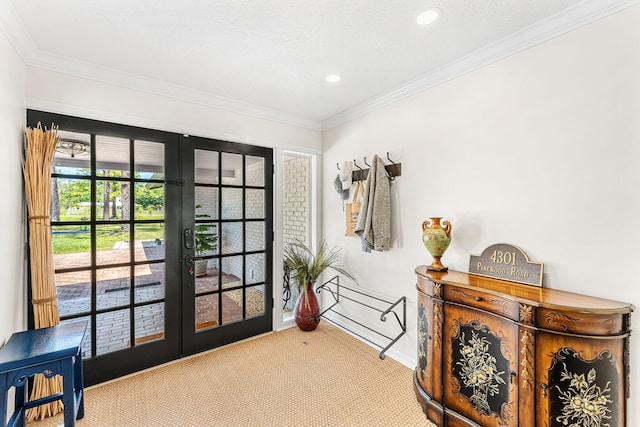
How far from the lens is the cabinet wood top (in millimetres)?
1364

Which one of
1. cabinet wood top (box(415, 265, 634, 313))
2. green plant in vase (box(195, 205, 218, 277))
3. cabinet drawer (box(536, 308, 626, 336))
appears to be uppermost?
green plant in vase (box(195, 205, 218, 277))

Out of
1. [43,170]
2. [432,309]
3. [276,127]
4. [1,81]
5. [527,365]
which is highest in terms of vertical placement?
[276,127]

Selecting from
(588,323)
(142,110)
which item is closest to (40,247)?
(142,110)

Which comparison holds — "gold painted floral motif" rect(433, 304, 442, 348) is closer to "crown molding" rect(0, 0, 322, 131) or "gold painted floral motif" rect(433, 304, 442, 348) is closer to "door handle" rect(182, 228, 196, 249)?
"door handle" rect(182, 228, 196, 249)

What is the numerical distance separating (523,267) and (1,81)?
10.7 ft

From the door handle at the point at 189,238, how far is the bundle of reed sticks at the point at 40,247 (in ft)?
3.00

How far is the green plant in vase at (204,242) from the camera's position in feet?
8.92

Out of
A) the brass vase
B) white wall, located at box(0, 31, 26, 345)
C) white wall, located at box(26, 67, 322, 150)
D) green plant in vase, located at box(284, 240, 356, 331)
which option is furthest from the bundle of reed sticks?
the brass vase

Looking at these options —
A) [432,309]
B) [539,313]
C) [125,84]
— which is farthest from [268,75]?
[539,313]

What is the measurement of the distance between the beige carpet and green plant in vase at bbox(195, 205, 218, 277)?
84 cm

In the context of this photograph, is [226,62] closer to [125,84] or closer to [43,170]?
[125,84]

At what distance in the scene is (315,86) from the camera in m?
2.56

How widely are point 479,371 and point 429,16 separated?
212cm

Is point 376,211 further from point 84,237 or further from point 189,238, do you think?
point 84,237
